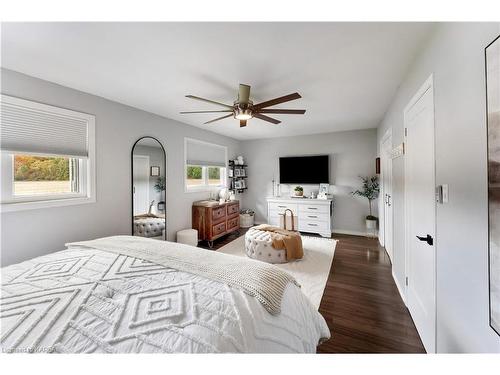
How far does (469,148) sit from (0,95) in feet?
11.4

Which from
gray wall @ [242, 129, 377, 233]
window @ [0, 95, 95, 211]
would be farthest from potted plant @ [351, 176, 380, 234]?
window @ [0, 95, 95, 211]

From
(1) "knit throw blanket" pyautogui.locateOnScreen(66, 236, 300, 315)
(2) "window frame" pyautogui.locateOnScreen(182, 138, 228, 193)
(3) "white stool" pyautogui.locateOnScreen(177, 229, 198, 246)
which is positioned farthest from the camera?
(2) "window frame" pyautogui.locateOnScreen(182, 138, 228, 193)

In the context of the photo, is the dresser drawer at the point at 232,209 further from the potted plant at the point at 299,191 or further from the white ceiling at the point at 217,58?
the white ceiling at the point at 217,58

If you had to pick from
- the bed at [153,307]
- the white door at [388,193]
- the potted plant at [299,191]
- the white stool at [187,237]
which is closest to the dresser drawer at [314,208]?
the potted plant at [299,191]

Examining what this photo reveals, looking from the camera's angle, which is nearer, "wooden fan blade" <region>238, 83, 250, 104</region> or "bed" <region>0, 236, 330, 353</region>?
"bed" <region>0, 236, 330, 353</region>

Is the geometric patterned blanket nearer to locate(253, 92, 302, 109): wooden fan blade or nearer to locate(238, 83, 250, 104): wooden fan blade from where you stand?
locate(253, 92, 302, 109): wooden fan blade

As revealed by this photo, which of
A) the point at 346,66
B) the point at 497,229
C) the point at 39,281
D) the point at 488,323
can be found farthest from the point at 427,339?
the point at 39,281

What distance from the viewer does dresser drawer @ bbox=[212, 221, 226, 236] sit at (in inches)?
158

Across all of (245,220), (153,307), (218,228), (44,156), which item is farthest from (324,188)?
(44,156)

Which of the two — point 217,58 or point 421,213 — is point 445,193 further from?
point 217,58

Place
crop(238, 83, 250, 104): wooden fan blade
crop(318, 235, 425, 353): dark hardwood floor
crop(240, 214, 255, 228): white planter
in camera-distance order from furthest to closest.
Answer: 1. crop(240, 214, 255, 228): white planter
2. crop(238, 83, 250, 104): wooden fan blade
3. crop(318, 235, 425, 353): dark hardwood floor

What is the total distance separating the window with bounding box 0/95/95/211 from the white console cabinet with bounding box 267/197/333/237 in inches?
145

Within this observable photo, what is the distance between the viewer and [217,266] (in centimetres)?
134
